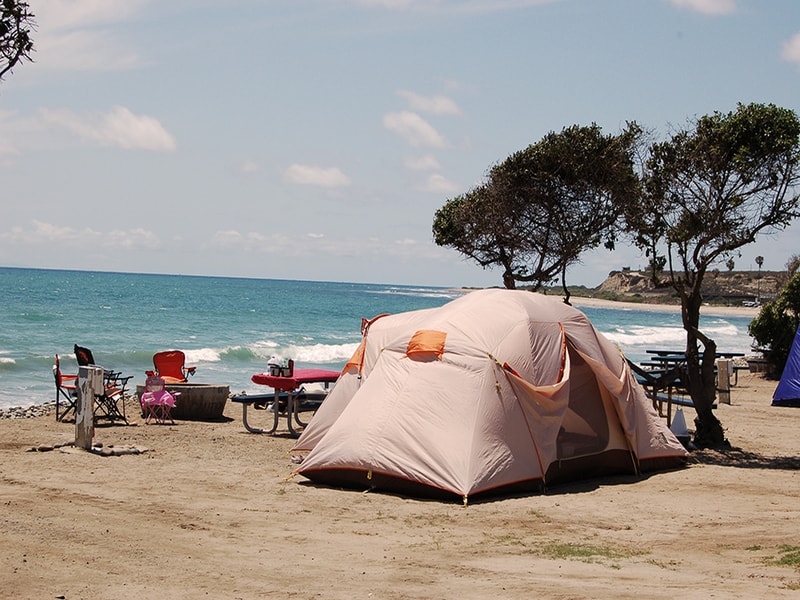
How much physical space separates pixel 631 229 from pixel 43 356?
2190 centimetres

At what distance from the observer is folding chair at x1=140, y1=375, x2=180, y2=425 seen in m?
14.9

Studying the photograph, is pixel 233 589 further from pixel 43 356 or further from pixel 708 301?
pixel 708 301

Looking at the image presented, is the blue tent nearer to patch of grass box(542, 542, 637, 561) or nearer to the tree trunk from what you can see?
the tree trunk

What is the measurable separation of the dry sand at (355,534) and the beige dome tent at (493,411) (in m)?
0.30

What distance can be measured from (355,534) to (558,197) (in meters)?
9.28

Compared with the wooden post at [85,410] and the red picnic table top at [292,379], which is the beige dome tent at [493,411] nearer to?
the wooden post at [85,410]

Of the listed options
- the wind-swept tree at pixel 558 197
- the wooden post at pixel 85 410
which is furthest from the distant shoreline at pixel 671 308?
the wooden post at pixel 85 410

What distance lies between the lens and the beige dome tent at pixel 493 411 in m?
9.65

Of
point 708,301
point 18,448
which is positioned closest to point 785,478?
point 18,448

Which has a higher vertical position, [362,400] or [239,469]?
[362,400]

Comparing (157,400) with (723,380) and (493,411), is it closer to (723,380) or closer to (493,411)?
(493,411)

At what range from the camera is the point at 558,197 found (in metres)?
15.6

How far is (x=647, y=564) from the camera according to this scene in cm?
Result: 679

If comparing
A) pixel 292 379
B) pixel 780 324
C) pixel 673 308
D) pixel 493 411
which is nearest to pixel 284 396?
pixel 292 379
